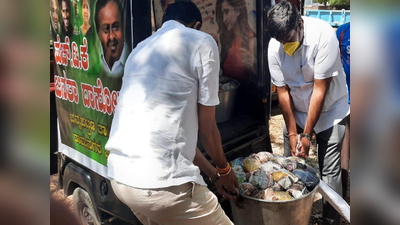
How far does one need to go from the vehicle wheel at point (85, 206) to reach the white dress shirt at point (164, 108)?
1.22 meters

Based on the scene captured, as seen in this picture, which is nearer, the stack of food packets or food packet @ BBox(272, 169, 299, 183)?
the stack of food packets

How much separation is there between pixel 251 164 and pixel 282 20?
103 centimetres

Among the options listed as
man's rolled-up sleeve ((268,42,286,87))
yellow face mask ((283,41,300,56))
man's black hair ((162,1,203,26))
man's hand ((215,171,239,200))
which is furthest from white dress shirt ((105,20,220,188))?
man's rolled-up sleeve ((268,42,286,87))

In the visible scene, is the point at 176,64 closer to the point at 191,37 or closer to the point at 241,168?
the point at 191,37

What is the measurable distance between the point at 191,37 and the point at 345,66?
2.41m

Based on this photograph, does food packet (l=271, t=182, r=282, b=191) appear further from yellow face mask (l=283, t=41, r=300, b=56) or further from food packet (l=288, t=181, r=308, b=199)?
yellow face mask (l=283, t=41, r=300, b=56)

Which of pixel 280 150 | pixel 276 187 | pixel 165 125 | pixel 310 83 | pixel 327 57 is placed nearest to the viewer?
pixel 165 125

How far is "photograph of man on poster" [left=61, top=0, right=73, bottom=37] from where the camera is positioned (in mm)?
2775

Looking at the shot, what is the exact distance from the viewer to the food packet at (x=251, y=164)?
8.73ft

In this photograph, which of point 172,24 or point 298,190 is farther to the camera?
point 298,190

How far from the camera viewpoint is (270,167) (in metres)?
2.65

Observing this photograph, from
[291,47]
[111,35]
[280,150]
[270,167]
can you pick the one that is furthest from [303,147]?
[280,150]

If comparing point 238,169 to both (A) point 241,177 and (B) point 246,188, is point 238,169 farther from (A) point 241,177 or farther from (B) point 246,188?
(B) point 246,188

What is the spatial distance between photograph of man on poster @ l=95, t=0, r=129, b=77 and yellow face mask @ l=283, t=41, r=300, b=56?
1.18 metres
